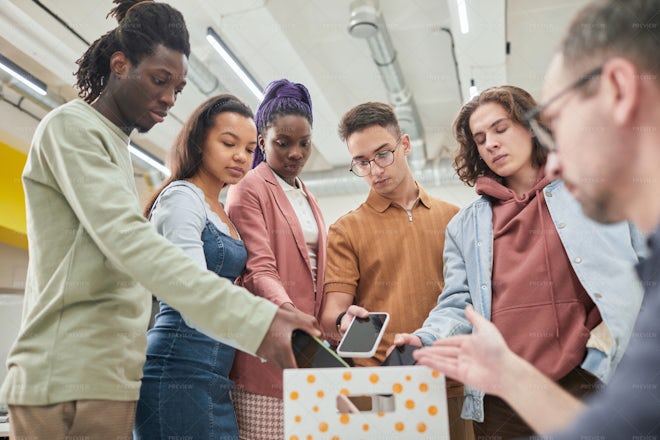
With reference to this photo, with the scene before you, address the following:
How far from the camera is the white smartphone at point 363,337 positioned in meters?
1.26

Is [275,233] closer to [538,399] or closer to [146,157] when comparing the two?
[538,399]

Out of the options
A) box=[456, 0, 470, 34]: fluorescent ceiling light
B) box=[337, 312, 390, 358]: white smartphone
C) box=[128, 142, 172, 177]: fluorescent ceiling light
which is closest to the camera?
box=[337, 312, 390, 358]: white smartphone

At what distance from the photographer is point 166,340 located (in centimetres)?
145

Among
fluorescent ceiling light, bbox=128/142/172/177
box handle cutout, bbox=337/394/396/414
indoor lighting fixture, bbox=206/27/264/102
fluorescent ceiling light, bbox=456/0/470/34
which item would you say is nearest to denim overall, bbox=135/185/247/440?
box handle cutout, bbox=337/394/396/414

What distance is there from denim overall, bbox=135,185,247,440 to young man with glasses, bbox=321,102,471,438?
14.8 inches

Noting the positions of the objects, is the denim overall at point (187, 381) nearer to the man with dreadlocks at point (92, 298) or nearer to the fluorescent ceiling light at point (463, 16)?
the man with dreadlocks at point (92, 298)

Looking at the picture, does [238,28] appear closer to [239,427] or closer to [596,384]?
[239,427]

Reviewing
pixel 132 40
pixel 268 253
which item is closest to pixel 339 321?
pixel 268 253

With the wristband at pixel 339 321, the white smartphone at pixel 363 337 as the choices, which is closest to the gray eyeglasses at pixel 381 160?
the wristband at pixel 339 321

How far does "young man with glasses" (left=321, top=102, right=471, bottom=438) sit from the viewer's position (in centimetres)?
171

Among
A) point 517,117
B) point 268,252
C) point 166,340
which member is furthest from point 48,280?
point 517,117

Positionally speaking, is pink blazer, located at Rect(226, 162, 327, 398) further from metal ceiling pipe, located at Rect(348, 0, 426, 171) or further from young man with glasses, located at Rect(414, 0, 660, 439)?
metal ceiling pipe, located at Rect(348, 0, 426, 171)

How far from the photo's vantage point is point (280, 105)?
2.01 m

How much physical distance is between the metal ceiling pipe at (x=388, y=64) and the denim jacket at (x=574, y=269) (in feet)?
10.6
